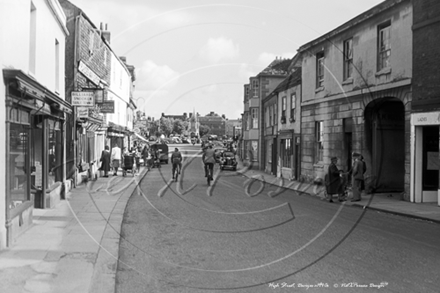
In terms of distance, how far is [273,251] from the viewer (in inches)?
327

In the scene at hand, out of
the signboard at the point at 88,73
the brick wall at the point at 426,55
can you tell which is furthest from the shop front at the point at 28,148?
the brick wall at the point at 426,55

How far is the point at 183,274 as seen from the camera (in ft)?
23.1

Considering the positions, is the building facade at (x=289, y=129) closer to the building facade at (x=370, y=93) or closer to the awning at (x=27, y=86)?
the building facade at (x=370, y=93)

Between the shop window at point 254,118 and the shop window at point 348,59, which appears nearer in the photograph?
the shop window at point 348,59

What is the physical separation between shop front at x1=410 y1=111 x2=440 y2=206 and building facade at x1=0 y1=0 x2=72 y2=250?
1146 centimetres

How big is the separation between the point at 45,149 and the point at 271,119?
26.8m

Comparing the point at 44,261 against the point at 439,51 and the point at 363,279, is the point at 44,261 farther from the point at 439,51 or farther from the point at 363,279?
the point at 439,51

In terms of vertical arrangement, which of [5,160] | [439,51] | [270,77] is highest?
[270,77]

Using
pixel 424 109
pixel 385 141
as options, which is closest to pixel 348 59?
pixel 385 141

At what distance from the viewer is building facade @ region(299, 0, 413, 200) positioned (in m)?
18.0

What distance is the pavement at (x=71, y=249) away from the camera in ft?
21.0

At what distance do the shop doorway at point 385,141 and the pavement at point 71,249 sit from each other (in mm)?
5016

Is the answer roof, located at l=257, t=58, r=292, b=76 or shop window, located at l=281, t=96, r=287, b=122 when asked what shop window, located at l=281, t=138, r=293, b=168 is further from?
roof, located at l=257, t=58, r=292, b=76

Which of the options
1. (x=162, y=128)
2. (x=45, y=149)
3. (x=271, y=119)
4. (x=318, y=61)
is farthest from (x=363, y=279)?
(x=162, y=128)
